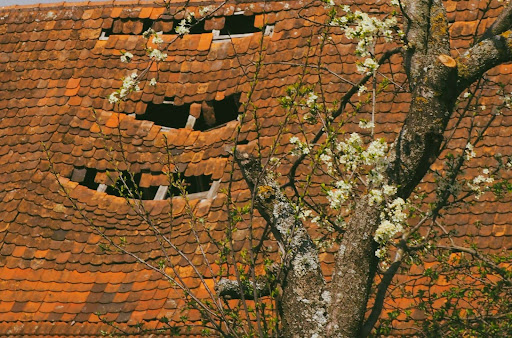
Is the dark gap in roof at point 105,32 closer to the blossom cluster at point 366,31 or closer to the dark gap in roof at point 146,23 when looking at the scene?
the dark gap in roof at point 146,23

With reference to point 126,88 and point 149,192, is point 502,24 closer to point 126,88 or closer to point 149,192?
point 126,88

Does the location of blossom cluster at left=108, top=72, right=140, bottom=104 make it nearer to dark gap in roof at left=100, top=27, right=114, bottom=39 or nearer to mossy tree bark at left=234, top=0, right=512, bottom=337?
mossy tree bark at left=234, top=0, right=512, bottom=337

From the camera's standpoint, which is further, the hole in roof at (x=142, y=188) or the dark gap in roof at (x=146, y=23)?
the dark gap in roof at (x=146, y=23)

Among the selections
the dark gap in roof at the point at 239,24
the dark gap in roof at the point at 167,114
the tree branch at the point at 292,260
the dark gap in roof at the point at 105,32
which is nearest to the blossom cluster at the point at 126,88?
the tree branch at the point at 292,260

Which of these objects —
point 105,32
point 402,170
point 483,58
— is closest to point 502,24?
Answer: point 483,58

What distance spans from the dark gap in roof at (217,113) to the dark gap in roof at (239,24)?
1132 millimetres

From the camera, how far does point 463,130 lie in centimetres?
909

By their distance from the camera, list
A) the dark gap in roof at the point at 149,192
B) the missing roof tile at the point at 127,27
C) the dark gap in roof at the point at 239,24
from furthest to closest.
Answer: the missing roof tile at the point at 127,27, the dark gap in roof at the point at 239,24, the dark gap in roof at the point at 149,192

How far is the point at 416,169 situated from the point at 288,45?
5.18 m

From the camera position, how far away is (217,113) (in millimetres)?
10844

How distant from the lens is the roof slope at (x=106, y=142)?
9.26 meters

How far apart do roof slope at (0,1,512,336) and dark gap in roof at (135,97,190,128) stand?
0.32 feet

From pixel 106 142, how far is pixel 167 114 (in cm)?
166

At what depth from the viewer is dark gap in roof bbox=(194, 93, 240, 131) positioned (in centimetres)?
1071
